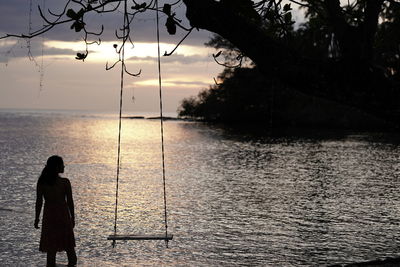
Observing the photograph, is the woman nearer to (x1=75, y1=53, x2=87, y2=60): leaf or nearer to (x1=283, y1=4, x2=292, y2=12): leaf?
(x1=75, y1=53, x2=87, y2=60): leaf

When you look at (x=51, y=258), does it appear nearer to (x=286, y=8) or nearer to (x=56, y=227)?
(x=56, y=227)

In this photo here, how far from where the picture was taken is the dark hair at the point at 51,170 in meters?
8.51

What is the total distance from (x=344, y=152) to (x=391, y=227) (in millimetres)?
29632

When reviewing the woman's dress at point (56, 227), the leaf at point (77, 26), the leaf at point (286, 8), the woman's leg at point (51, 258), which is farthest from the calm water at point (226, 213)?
the leaf at point (77, 26)

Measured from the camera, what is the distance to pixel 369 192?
22562 mm

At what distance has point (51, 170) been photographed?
28.3ft

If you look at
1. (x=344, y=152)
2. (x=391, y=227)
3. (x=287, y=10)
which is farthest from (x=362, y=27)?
(x=344, y=152)

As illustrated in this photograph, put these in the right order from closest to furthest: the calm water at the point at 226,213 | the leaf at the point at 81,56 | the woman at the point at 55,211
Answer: the leaf at the point at 81,56 < the woman at the point at 55,211 < the calm water at the point at 226,213

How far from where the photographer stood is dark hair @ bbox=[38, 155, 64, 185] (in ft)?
27.9

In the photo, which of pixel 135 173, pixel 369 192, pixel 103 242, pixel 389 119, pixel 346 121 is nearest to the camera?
pixel 389 119

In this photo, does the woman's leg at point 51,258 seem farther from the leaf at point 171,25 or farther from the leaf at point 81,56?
the leaf at point 171,25

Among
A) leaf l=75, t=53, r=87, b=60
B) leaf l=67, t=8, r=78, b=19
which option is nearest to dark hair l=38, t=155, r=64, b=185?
leaf l=75, t=53, r=87, b=60

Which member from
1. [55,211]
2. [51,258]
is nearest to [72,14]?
[55,211]

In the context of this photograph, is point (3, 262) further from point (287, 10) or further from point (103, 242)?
point (287, 10)
